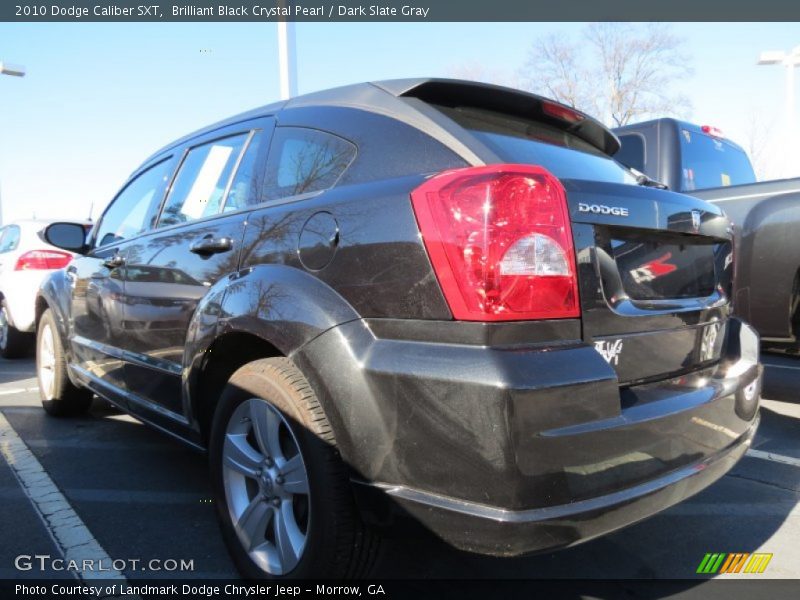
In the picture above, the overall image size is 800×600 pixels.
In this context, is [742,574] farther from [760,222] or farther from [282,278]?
[760,222]

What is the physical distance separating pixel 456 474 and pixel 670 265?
1.12 m

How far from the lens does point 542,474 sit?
1447 mm

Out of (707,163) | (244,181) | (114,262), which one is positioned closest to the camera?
(244,181)

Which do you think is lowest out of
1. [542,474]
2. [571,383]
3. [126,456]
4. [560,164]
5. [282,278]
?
[126,456]

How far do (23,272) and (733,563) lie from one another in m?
7.25

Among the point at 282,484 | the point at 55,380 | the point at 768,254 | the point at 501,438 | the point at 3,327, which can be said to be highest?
the point at 768,254

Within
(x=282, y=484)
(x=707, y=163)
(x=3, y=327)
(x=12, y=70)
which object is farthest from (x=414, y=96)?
(x=12, y=70)

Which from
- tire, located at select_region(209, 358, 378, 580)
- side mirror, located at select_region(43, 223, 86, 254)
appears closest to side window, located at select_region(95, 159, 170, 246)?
side mirror, located at select_region(43, 223, 86, 254)

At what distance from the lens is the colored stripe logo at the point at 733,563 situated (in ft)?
7.55

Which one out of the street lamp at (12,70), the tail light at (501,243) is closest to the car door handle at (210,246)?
the tail light at (501,243)

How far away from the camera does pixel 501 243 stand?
1562mm

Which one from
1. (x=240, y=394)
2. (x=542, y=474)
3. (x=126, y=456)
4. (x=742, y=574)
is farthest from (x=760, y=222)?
(x=126, y=456)

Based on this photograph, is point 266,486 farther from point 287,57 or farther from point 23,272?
point 287,57

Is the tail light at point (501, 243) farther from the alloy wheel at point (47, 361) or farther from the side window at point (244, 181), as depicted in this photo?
the alloy wheel at point (47, 361)
